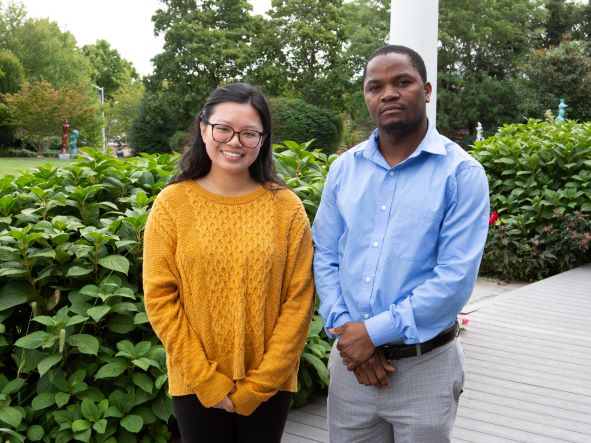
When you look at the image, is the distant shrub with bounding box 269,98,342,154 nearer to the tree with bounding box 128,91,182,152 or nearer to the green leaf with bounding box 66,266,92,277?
the tree with bounding box 128,91,182,152

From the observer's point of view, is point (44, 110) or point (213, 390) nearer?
point (213, 390)

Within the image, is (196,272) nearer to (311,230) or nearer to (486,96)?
(311,230)

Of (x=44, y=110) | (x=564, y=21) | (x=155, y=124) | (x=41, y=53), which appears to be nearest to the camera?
(x=44, y=110)

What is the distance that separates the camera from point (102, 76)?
6662 centimetres

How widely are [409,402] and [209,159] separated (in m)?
0.92

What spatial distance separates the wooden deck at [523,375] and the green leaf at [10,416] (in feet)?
4.00

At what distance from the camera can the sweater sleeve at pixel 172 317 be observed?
1.97 meters

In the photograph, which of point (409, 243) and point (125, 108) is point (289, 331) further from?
point (125, 108)

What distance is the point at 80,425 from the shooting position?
2.85 metres

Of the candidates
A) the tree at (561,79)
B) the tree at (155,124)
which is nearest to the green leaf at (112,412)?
the tree at (561,79)

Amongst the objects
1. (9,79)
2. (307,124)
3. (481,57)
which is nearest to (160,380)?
(307,124)

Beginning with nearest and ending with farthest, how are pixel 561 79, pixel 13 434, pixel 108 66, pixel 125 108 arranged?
pixel 13 434
pixel 561 79
pixel 125 108
pixel 108 66

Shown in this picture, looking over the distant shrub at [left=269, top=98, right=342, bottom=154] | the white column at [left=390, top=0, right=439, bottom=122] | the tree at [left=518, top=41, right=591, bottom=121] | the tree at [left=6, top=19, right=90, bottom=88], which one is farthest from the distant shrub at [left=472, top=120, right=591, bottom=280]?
the tree at [left=6, top=19, right=90, bottom=88]

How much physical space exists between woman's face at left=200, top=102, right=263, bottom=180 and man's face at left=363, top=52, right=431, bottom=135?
1.17ft
